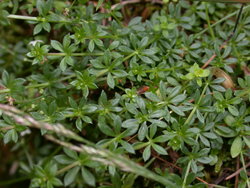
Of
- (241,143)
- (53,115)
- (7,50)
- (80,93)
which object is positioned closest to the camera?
(53,115)

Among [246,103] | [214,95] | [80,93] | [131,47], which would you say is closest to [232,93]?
[246,103]

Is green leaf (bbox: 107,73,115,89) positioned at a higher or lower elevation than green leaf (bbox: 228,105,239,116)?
Result: higher

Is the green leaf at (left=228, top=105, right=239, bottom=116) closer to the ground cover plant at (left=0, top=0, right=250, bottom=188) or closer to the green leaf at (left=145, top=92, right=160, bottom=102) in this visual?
the ground cover plant at (left=0, top=0, right=250, bottom=188)

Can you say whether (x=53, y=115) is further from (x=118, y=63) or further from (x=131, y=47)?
(x=131, y=47)

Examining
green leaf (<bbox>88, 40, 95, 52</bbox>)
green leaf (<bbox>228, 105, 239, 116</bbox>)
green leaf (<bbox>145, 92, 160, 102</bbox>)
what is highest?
green leaf (<bbox>88, 40, 95, 52</bbox>)

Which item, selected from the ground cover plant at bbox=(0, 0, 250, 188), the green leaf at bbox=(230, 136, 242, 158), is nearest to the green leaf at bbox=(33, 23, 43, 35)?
the ground cover plant at bbox=(0, 0, 250, 188)

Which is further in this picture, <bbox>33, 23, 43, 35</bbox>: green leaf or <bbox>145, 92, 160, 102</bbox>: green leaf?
<bbox>33, 23, 43, 35</bbox>: green leaf

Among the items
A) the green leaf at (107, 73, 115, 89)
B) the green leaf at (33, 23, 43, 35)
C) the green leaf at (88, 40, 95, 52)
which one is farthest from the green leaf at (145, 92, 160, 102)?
the green leaf at (33, 23, 43, 35)
